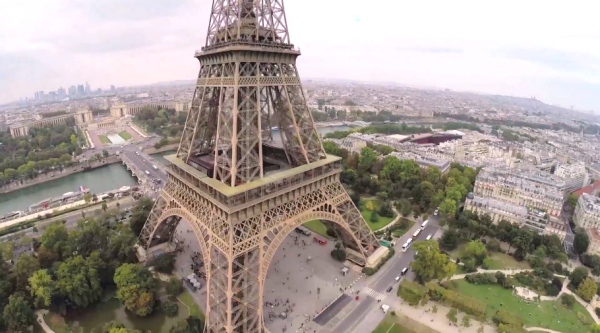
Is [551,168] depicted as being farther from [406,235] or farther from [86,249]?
[86,249]

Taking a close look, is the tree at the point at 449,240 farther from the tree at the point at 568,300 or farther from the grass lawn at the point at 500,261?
the tree at the point at 568,300

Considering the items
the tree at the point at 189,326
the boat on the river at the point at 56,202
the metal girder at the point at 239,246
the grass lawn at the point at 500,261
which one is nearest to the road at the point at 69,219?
the boat on the river at the point at 56,202

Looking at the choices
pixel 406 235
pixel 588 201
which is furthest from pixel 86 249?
pixel 588 201

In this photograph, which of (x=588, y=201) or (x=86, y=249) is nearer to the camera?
(x=86, y=249)

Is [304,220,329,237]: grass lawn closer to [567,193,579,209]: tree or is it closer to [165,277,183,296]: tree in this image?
[165,277,183,296]: tree

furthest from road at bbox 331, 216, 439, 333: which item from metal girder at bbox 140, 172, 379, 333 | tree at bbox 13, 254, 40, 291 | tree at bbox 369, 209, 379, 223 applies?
tree at bbox 13, 254, 40, 291

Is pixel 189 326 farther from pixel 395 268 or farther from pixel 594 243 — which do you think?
pixel 594 243


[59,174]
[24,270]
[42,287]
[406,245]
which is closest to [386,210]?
[406,245]
